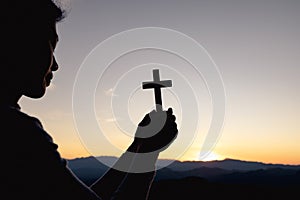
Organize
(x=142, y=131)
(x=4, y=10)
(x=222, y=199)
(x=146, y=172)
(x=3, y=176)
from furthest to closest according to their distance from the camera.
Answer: (x=222, y=199) → (x=142, y=131) → (x=146, y=172) → (x=4, y=10) → (x=3, y=176)

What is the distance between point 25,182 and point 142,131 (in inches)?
44.5

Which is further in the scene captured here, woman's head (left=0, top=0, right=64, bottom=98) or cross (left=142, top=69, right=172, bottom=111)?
cross (left=142, top=69, right=172, bottom=111)

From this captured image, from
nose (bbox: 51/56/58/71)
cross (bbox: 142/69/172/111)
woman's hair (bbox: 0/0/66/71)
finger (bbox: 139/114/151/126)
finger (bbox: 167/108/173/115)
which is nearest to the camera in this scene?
woman's hair (bbox: 0/0/66/71)

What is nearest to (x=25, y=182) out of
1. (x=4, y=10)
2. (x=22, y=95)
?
(x=22, y=95)

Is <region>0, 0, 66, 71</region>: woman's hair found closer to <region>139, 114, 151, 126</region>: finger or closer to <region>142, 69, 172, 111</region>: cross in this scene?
<region>139, 114, 151, 126</region>: finger

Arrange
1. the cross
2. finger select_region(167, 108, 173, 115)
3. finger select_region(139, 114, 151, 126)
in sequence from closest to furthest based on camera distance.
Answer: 1. finger select_region(139, 114, 151, 126)
2. finger select_region(167, 108, 173, 115)
3. the cross

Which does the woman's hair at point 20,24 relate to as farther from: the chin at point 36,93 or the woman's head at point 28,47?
the chin at point 36,93

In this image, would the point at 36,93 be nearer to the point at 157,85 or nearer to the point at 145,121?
the point at 145,121

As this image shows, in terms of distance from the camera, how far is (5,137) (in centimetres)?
209

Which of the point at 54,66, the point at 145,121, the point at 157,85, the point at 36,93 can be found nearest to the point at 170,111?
the point at 145,121

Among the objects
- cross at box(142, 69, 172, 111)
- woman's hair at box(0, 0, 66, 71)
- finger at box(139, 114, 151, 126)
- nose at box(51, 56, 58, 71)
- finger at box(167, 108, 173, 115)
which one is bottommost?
finger at box(139, 114, 151, 126)

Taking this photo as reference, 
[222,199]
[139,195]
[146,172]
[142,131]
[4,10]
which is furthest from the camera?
[222,199]

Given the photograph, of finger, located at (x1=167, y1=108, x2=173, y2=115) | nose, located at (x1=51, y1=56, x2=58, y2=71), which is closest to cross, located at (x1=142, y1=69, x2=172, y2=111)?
finger, located at (x1=167, y1=108, x2=173, y2=115)

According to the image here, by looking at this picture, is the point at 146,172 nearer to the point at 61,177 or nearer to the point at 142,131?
the point at 142,131
